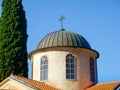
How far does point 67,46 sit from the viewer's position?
26.3 m

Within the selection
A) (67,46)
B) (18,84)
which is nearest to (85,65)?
(67,46)

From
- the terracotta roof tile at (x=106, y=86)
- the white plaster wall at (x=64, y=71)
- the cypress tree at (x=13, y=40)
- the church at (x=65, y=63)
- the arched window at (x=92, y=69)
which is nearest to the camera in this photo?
the terracotta roof tile at (x=106, y=86)

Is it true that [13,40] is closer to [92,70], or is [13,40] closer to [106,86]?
[92,70]

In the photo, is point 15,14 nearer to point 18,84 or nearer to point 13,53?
point 13,53

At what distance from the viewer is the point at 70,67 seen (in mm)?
26266

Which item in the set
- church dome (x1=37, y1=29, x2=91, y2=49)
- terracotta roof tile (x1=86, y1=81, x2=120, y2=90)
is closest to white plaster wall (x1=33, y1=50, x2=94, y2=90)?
church dome (x1=37, y1=29, x2=91, y2=49)

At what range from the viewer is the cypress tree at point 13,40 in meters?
27.6

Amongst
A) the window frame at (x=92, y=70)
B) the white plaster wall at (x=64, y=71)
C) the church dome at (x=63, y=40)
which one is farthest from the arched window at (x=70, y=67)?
the window frame at (x=92, y=70)

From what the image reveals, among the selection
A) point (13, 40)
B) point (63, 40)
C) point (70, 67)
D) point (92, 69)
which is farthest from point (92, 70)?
point (13, 40)

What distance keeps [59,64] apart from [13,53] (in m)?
4.58

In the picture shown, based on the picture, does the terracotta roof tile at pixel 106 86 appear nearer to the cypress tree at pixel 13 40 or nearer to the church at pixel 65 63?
the church at pixel 65 63

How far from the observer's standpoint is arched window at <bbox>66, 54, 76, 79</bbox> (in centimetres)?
2608

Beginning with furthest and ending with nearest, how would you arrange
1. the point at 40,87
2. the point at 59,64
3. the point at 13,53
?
the point at 13,53, the point at 59,64, the point at 40,87

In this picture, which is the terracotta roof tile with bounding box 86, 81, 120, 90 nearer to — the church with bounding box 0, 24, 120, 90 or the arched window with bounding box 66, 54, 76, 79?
the church with bounding box 0, 24, 120, 90
